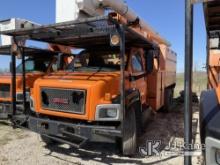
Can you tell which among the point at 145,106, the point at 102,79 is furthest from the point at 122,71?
the point at 145,106

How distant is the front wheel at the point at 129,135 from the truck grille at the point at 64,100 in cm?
87

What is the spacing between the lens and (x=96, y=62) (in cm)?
703

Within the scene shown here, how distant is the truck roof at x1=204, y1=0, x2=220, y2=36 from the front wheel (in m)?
2.52

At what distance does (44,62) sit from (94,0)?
3705mm

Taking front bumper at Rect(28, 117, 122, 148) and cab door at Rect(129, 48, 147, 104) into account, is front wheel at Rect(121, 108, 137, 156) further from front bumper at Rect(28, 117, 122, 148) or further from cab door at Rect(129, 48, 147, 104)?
cab door at Rect(129, 48, 147, 104)

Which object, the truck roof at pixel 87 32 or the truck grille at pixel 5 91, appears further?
the truck grille at pixel 5 91

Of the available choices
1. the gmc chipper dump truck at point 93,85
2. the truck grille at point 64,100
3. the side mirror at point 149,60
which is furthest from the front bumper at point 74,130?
the side mirror at point 149,60

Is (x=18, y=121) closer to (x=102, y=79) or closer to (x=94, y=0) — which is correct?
(x=102, y=79)

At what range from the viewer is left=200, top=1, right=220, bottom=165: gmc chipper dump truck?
299 centimetres

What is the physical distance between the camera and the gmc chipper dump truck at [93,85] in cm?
543

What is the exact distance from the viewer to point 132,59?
7008mm

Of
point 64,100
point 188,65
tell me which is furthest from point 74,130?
point 188,65
